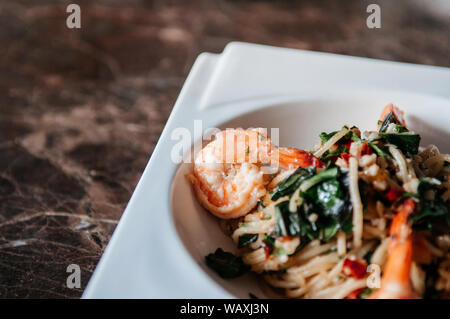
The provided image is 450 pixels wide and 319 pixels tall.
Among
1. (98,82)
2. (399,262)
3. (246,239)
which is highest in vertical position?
(98,82)

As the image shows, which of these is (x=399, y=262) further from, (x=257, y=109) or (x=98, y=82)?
(x=98, y=82)

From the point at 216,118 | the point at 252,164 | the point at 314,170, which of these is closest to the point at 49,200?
the point at 216,118

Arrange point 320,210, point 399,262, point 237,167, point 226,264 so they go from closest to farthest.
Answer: point 399,262 → point 320,210 → point 226,264 → point 237,167

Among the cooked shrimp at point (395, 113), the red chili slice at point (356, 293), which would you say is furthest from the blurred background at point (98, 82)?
the cooked shrimp at point (395, 113)

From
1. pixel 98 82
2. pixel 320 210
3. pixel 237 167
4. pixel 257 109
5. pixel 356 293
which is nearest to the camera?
pixel 356 293

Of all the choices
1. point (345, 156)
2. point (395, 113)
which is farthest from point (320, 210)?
point (395, 113)

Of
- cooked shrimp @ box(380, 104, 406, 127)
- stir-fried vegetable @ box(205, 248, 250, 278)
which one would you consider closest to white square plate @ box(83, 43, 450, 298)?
stir-fried vegetable @ box(205, 248, 250, 278)

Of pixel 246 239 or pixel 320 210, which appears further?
pixel 246 239
